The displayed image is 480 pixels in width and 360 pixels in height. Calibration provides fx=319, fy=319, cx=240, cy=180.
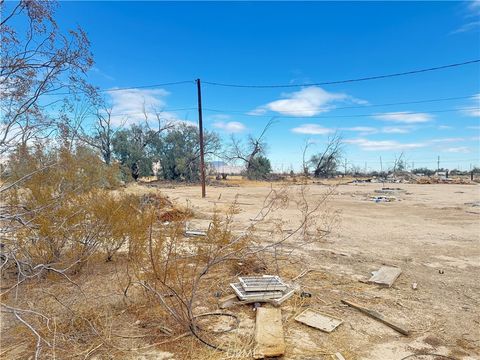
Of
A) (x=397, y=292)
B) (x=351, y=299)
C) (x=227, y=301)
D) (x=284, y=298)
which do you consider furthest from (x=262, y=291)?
(x=397, y=292)

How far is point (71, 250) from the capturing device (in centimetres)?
488

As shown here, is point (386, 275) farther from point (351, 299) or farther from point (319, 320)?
point (319, 320)

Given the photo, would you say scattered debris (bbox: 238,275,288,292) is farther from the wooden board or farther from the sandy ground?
the wooden board

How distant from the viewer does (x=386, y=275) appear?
4.98m

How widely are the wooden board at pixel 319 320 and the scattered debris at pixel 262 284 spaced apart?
0.50 m

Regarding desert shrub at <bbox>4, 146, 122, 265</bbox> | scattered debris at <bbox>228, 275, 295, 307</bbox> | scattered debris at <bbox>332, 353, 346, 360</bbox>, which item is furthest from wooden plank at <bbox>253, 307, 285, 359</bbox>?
desert shrub at <bbox>4, 146, 122, 265</bbox>

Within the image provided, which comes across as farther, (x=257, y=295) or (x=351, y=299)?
(x=351, y=299)

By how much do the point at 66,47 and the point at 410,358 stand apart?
4357 millimetres

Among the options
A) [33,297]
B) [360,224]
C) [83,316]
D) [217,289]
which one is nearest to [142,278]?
[83,316]

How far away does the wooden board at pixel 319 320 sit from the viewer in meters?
3.44

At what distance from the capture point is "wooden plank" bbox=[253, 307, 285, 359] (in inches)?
113

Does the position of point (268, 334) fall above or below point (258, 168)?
below

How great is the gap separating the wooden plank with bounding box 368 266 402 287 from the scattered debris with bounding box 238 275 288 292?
1.55 m

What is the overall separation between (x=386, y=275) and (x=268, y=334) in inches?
107
